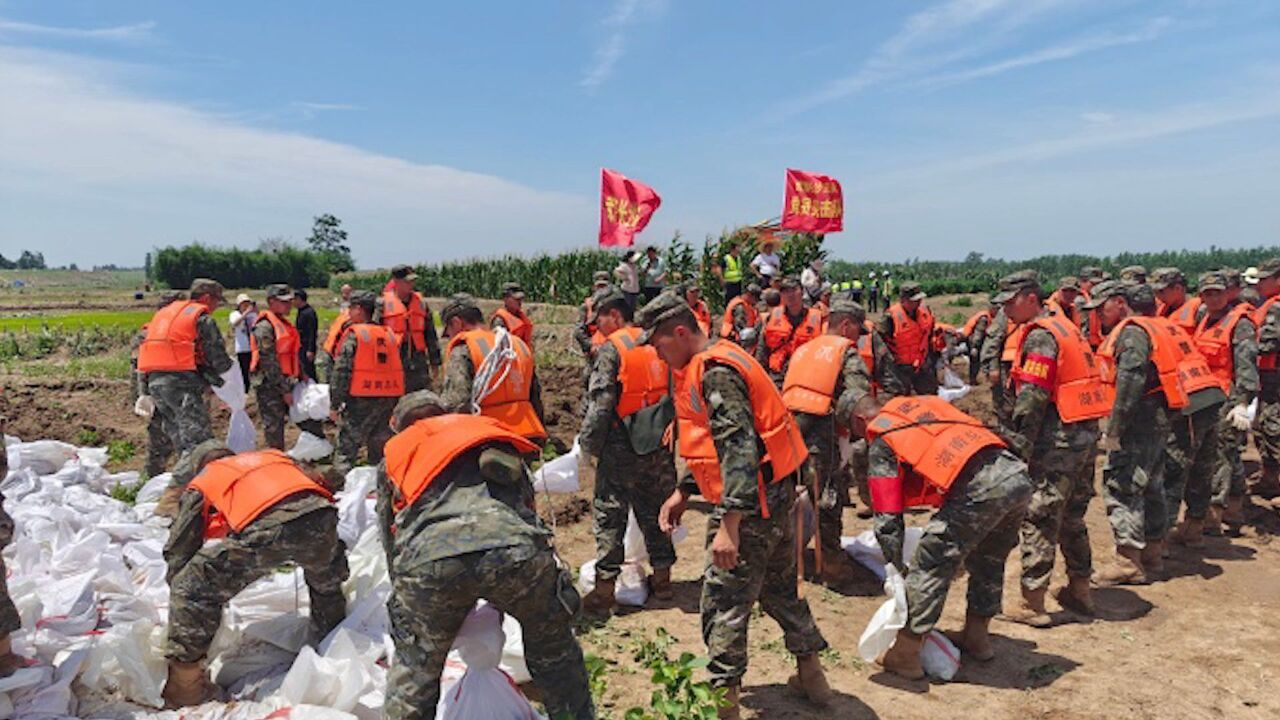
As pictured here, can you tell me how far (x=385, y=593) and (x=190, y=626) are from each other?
1010 millimetres

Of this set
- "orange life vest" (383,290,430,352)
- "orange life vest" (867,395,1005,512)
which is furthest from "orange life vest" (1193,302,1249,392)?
"orange life vest" (383,290,430,352)

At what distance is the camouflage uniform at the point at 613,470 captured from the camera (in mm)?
5387

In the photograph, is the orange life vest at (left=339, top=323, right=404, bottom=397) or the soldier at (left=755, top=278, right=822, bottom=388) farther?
the soldier at (left=755, top=278, right=822, bottom=388)

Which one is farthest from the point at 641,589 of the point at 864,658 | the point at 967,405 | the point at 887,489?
the point at 967,405

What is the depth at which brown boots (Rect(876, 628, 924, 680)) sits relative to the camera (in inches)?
173

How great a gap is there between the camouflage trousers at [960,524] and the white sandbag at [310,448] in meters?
6.20

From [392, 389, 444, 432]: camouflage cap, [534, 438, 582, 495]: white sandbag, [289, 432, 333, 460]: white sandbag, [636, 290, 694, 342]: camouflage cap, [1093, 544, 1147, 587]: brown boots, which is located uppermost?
[636, 290, 694, 342]: camouflage cap

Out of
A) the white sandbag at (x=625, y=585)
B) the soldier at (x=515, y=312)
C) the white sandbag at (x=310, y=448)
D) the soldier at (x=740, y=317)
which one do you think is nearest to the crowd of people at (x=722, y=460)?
the white sandbag at (x=625, y=585)

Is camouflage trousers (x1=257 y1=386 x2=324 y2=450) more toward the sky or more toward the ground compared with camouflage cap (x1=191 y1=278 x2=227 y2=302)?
more toward the ground

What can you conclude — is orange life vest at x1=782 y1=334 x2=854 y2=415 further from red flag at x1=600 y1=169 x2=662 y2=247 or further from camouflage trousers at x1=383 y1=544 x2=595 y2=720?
red flag at x1=600 y1=169 x2=662 y2=247

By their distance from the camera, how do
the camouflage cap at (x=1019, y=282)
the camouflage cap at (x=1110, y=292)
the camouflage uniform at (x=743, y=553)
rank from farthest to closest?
1. the camouflage cap at (x=1110, y=292)
2. the camouflage cap at (x=1019, y=282)
3. the camouflage uniform at (x=743, y=553)

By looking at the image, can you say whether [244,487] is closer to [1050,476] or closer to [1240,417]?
[1050,476]

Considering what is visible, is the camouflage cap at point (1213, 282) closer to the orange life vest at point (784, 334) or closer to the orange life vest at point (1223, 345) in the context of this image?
the orange life vest at point (1223, 345)

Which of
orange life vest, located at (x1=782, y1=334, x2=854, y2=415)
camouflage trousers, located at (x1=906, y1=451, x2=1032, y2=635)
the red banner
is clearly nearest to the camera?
camouflage trousers, located at (x1=906, y1=451, x2=1032, y2=635)
